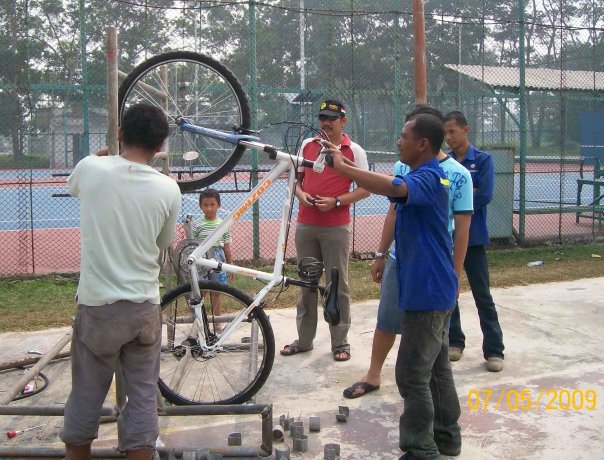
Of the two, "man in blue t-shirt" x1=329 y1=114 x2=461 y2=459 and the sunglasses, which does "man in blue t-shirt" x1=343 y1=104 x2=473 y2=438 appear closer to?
"man in blue t-shirt" x1=329 y1=114 x2=461 y2=459

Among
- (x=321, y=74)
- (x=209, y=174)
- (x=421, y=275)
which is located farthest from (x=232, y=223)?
(x=321, y=74)

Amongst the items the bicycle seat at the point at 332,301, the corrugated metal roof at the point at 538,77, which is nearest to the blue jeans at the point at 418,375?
the bicycle seat at the point at 332,301

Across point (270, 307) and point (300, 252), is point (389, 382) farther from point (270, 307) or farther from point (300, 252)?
point (270, 307)

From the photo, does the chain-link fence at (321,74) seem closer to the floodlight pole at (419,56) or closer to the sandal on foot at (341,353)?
the floodlight pole at (419,56)

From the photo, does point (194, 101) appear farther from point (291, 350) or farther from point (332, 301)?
point (291, 350)

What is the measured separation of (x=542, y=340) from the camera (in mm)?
5672

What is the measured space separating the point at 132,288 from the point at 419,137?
1.53m

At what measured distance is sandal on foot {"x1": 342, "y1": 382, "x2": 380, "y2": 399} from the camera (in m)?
4.48

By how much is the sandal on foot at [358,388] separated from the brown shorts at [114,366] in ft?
5.54

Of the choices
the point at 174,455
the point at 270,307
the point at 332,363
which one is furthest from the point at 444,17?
the point at 174,455

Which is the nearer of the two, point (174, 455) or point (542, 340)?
point (174, 455)

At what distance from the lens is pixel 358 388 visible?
4.51 meters

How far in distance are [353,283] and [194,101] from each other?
3.81 meters

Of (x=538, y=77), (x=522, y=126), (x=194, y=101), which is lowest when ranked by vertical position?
(x=194, y=101)
